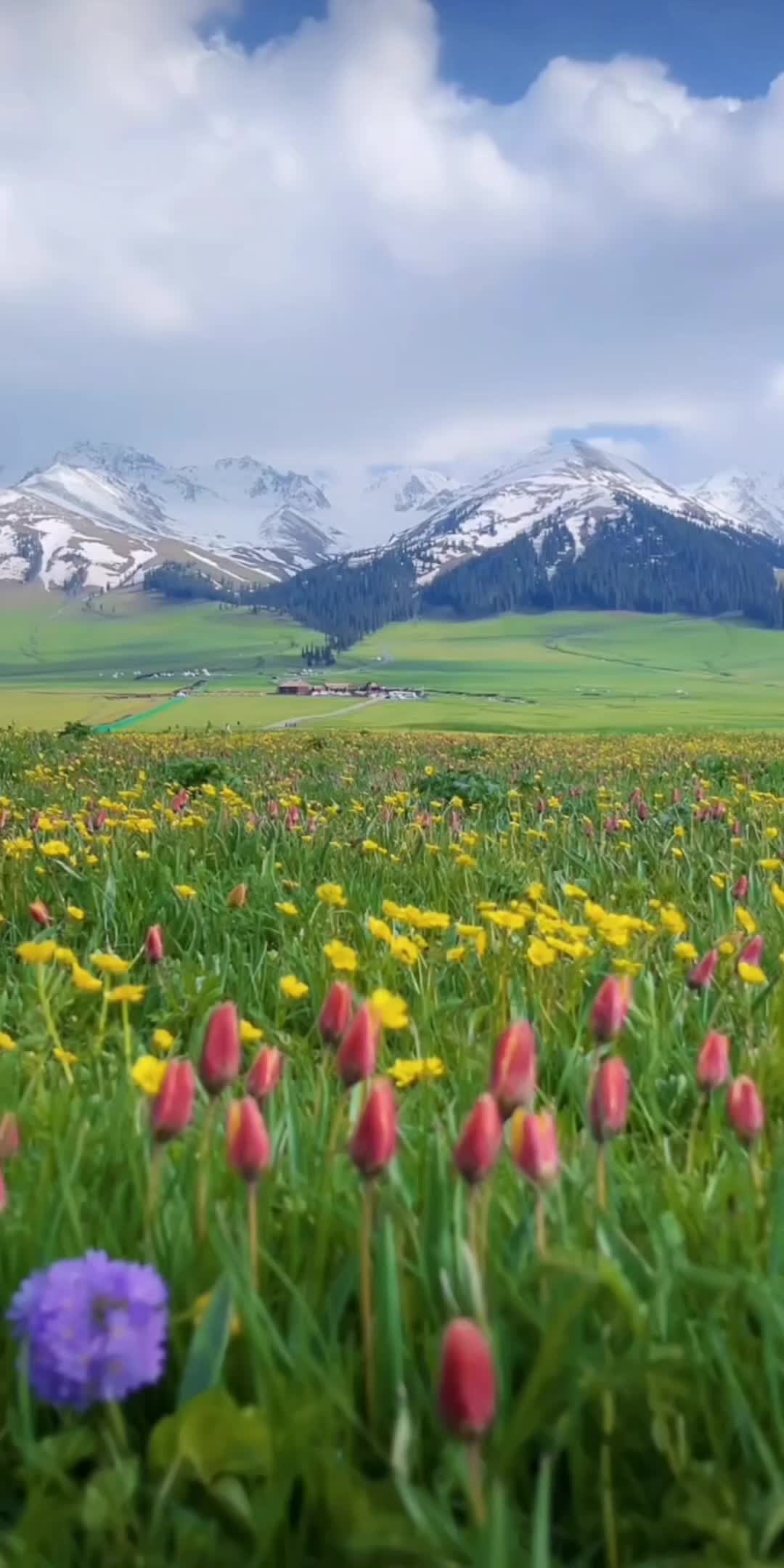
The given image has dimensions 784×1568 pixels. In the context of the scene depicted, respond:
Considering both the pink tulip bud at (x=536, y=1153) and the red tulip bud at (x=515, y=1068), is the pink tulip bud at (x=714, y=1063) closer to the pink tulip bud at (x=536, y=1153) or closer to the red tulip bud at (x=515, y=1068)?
the red tulip bud at (x=515, y=1068)

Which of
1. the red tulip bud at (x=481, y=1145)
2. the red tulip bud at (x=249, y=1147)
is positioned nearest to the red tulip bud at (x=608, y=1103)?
the red tulip bud at (x=481, y=1145)

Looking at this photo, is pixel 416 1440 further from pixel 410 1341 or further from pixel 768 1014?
pixel 768 1014

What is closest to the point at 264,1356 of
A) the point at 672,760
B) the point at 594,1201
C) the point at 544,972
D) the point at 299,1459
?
the point at 299,1459

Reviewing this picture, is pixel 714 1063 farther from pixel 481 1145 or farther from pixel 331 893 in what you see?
pixel 331 893

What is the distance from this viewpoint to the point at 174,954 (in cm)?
450

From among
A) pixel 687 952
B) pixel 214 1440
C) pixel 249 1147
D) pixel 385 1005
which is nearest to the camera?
pixel 214 1440

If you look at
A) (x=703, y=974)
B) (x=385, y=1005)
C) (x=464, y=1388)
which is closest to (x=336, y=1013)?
(x=385, y=1005)

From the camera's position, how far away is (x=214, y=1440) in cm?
126

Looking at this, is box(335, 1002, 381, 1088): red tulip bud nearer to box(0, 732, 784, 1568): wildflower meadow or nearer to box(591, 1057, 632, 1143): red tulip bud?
box(0, 732, 784, 1568): wildflower meadow

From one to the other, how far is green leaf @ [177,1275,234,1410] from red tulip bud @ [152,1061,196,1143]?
27 cm

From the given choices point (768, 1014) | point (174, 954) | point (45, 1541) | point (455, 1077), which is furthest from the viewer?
point (174, 954)

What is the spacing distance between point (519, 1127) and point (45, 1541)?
83cm

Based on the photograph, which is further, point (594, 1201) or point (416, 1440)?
point (594, 1201)

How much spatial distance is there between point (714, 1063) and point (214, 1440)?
119 cm
